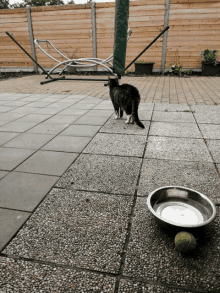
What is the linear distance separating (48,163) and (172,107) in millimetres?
3274

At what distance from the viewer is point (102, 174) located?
229cm

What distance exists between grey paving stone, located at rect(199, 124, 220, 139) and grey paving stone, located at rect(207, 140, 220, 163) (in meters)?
0.19

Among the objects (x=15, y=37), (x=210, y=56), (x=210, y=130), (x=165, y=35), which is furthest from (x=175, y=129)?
(x=15, y=37)

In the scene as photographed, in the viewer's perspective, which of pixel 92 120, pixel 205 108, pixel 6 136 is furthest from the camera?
pixel 205 108

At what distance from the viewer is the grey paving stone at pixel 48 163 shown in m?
2.39

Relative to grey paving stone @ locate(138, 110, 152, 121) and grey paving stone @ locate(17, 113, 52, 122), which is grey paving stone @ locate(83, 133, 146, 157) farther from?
grey paving stone @ locate(17, 113, 52, 122)

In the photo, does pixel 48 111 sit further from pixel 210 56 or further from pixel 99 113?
pixel 210 56

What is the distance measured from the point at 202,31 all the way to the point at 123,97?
7.66 m

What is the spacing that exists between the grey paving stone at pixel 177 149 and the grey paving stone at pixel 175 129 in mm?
172

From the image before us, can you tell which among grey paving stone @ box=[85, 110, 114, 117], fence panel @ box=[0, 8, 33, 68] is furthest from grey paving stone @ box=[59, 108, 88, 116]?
fence panel @ box=[0, 8, 33, 68]

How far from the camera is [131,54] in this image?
983 cm

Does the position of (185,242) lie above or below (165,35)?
below

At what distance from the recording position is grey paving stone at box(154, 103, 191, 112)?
4.64 m

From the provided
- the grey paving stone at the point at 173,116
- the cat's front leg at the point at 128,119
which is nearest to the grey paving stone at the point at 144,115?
the grey paving stone at the point at 173,116
